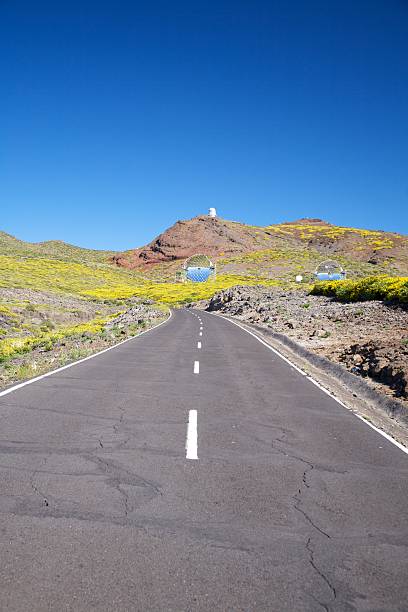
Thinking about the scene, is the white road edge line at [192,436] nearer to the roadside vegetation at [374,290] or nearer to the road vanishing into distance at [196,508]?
the road vanishing into distance at [196,508]

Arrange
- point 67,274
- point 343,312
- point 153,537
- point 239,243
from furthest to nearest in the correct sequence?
point 239,243
point 67,274
point 343,312
point 153,537

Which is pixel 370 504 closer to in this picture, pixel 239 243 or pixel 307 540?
pixel 307 540

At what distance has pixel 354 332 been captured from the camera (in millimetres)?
22594

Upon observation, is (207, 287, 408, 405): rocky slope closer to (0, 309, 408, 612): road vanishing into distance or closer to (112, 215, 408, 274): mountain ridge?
(0, 309, 408, 612): road vanishing into distance

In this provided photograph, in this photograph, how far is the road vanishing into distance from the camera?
3393 mm

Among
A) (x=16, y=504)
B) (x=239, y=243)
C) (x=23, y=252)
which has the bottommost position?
(x=16, y=504)

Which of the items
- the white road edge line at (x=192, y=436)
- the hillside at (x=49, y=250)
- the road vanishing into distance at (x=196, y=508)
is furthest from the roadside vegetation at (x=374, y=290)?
the hillside at (x=49, y=250)

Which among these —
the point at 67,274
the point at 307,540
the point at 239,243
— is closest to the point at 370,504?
the point at 307,540

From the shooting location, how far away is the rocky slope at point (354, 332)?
12.6 m

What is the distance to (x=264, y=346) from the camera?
2209 cm

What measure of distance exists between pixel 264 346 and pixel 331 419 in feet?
43.5

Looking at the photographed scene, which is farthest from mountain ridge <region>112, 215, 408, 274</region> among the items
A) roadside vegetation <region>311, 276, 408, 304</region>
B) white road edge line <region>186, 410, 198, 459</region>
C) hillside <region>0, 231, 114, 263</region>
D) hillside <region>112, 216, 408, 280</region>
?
white road edge line <region>186, 410, 198, 459</region>

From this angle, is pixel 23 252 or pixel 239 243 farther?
pixel 239 243

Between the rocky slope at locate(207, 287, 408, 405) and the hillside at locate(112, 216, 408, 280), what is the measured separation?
5673 centimetres
